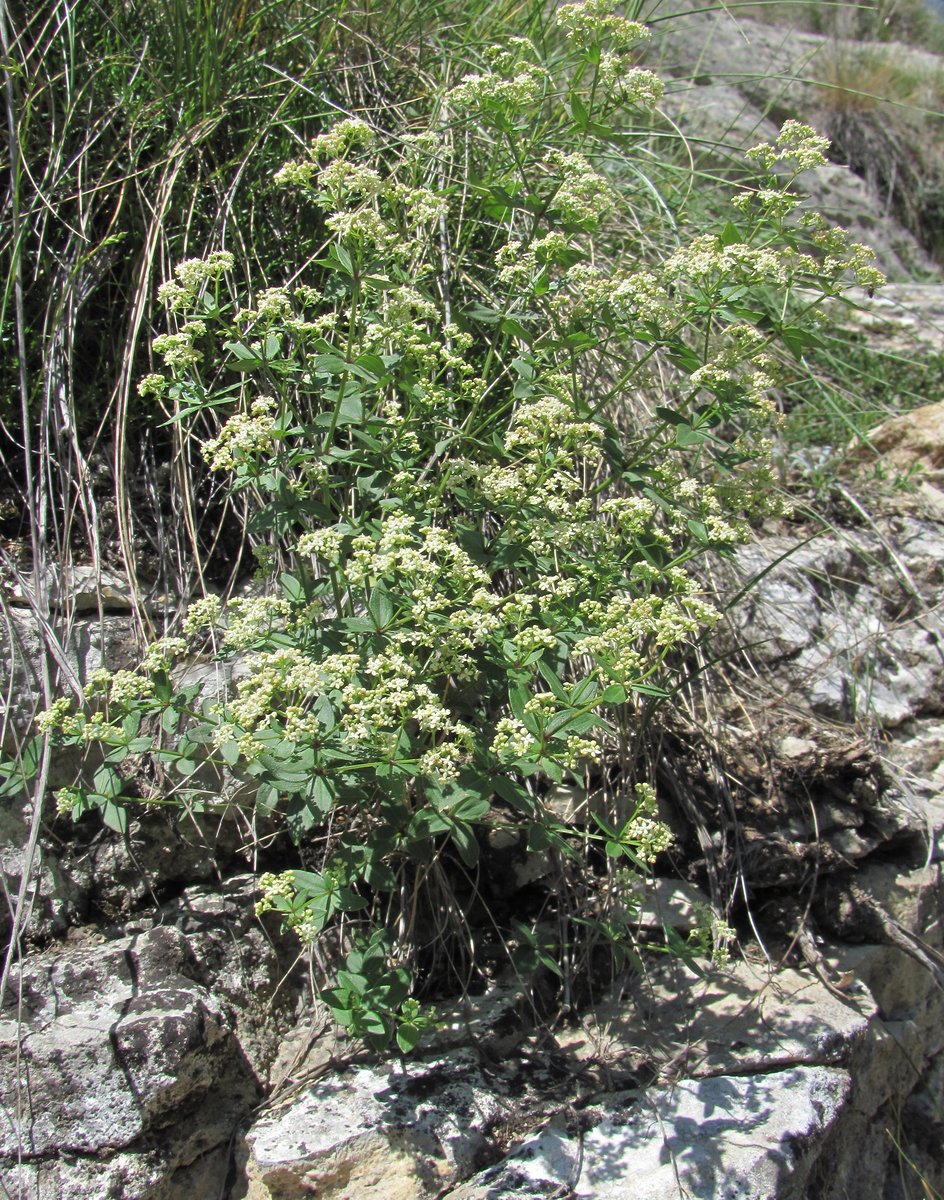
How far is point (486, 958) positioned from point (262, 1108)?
0.49m

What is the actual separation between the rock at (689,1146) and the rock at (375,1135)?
70mm

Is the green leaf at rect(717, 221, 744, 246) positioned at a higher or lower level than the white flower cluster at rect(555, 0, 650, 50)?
lower

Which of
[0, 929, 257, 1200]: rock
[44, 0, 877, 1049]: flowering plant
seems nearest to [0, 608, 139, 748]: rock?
[44, 0, 877, 1049]: flowering plant

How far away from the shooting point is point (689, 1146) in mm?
1627

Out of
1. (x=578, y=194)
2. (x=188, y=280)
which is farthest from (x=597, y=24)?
(x=188, y=280)

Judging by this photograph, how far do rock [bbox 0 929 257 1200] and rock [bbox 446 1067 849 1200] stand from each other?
437 mm

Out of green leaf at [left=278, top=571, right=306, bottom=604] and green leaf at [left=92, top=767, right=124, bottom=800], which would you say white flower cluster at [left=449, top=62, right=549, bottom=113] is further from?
green leaf at [left=92, top=767, right=124, bottom=800]

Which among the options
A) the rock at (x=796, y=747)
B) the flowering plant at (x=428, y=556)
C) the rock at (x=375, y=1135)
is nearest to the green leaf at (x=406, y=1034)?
the flowering plant at (x=428, y=556)

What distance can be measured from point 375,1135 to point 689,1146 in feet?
1.65

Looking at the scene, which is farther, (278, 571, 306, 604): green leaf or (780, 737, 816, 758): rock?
(780, 737, 816, 758): rock

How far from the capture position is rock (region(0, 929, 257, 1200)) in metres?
1.54

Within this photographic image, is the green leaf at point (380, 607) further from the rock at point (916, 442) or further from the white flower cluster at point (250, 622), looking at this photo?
the rock at point (916, 442)

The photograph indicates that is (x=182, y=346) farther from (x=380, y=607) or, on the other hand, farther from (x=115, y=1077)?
(x=115, y=1077)

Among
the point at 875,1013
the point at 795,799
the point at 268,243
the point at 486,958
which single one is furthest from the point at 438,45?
the point at 875,1013
